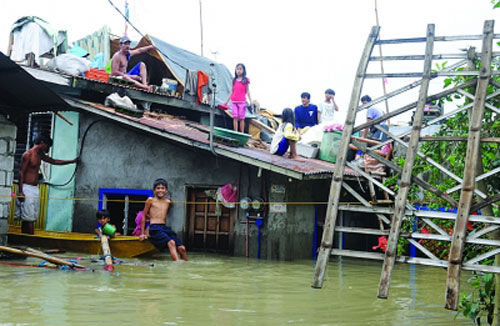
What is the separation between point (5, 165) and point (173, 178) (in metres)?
4.12

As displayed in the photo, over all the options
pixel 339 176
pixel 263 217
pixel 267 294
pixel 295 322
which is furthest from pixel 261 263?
pixel 339 176

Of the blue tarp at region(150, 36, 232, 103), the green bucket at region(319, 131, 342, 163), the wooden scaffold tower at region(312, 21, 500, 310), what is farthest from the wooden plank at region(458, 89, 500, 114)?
the blue tarp at region(150, 36, 232, 103)

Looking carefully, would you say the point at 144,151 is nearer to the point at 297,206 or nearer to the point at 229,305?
the point at 297,206

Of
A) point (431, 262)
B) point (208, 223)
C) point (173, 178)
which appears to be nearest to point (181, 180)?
point (173, 178)

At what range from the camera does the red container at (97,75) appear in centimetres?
1527

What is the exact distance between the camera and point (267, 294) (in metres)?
8.17

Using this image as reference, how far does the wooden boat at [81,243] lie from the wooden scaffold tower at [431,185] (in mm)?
6980

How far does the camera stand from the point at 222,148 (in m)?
12.5

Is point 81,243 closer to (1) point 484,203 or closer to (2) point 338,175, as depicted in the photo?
(2) point 338,175

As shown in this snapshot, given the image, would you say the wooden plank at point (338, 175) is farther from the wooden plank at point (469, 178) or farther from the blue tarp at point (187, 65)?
the blue tarp at point (187, 65)

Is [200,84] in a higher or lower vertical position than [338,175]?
higher

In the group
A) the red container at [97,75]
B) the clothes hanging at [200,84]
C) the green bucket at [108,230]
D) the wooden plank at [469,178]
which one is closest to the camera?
the wooden plank at [469,178]

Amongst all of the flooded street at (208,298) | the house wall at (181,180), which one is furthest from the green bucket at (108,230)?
the house wall at (181,180)

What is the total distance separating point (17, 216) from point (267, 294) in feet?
23.3
